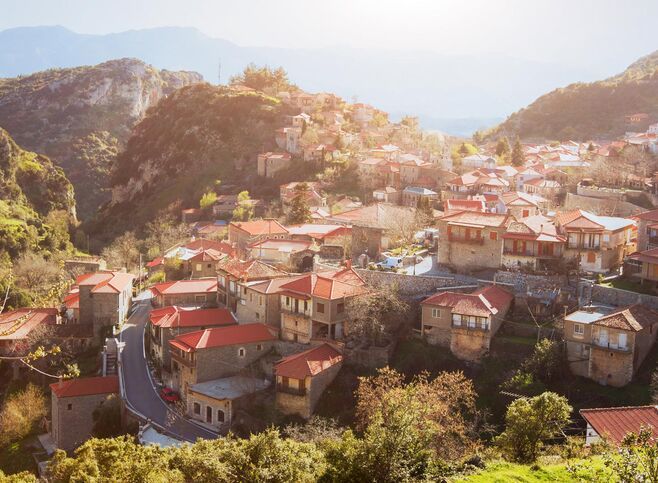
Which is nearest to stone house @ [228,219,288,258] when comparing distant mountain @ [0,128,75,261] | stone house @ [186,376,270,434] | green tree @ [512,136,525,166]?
stone house @ [186,376,270,434]

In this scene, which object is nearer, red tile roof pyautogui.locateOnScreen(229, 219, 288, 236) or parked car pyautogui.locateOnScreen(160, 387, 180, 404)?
parked car pyautogui.locateOnScreen(160, 387, 180, 404)

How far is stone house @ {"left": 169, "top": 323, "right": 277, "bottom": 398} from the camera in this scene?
33.1 m

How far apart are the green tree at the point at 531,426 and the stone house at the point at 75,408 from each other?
65.5 ft

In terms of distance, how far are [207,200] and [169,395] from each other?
40.9 meters

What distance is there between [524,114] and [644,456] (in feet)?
328

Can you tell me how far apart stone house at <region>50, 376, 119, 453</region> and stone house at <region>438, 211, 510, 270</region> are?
18.0m

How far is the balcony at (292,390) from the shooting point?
30.5 metres

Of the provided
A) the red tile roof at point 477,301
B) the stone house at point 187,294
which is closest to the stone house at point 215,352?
the stone house at point 187,294

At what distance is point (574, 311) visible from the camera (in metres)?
31.7

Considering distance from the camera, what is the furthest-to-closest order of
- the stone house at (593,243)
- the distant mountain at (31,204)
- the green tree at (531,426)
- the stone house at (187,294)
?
the distant mountain at (31,204)
the stone house at (187,294)
the stone house at (593,243)
the green tree at (531,426)

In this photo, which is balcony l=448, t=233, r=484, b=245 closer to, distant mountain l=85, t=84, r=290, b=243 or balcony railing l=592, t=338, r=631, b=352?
balcony railing l=592, t=338, r=631, b=352

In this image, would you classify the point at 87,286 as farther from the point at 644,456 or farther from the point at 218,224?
the point at 644,456

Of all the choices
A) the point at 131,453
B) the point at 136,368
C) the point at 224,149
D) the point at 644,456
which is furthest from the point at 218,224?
the point at 644,456

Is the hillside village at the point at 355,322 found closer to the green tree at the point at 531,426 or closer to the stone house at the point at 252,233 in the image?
the stone house at the point at 252,233
